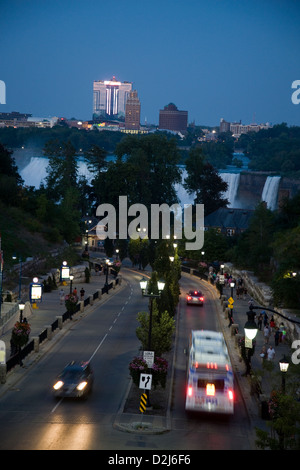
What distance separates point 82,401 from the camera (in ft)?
86.5

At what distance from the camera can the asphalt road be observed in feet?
70.5

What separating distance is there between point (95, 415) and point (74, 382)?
2.30m

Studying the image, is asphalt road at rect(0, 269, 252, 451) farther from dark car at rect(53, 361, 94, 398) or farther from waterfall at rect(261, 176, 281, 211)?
waterfall at rect(261, 176, 281, 211)

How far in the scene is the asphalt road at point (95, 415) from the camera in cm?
2148

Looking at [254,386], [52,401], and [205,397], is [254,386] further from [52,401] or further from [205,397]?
[52,401]

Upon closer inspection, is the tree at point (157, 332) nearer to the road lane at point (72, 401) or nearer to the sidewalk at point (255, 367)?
the road lane at point (72, 401)

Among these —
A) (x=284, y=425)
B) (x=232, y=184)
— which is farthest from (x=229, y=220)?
(x=284, y=425)

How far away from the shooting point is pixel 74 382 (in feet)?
87.0

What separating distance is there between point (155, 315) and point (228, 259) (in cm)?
5793

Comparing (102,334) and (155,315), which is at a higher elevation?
(155,315)

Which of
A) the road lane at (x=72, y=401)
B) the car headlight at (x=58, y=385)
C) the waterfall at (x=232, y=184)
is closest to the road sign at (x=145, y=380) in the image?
the road lane at (x=72, y=401)

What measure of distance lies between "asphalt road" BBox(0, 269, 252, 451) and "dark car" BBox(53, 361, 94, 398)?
338 millimetres
